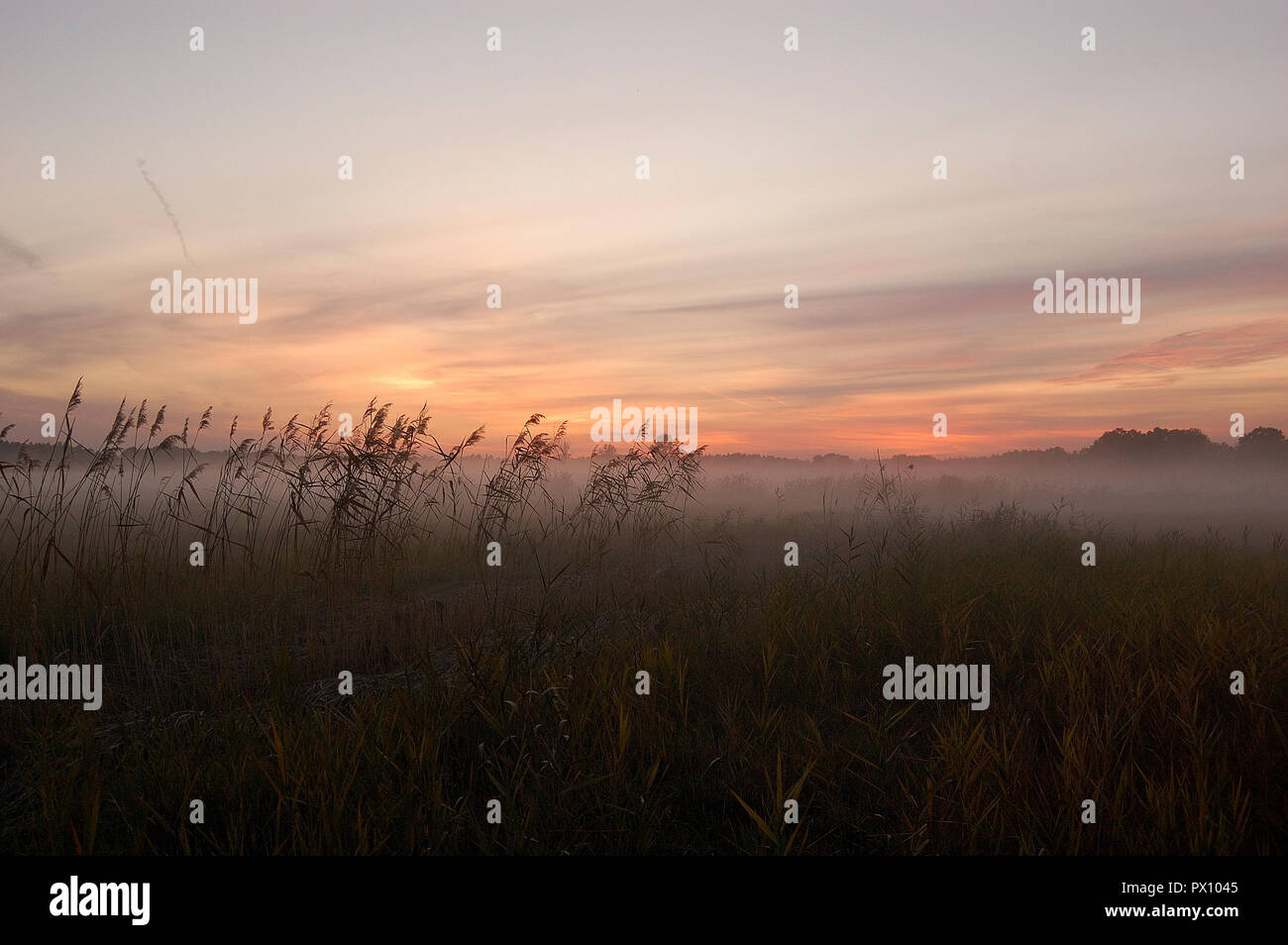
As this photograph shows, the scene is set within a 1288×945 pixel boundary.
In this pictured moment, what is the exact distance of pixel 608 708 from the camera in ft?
11.6

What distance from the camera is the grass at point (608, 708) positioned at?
2811 millimetres

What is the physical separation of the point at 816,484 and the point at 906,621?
19.0 metres

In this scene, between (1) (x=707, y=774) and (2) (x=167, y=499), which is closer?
(1) (x=707, y=774)

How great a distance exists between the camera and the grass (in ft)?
9.22

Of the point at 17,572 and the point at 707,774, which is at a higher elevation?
the point at 17,572

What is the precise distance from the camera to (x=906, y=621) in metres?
5.05

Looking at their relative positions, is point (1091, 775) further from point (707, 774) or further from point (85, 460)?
point (85, 460)

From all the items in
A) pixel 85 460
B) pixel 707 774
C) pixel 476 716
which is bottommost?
pixel 707 774
